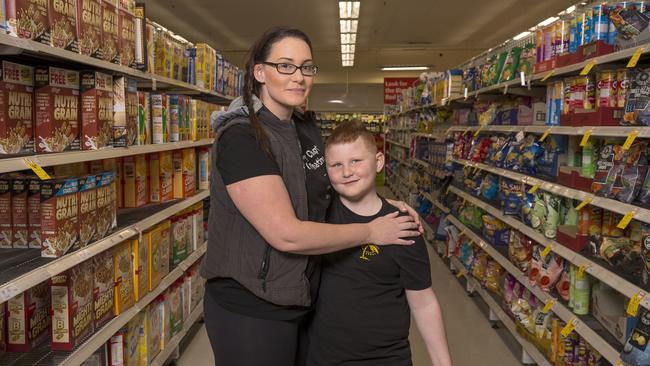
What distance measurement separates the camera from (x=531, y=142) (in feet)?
12.4

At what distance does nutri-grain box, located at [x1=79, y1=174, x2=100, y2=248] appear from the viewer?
2180mm

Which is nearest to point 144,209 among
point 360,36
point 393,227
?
point 393,227

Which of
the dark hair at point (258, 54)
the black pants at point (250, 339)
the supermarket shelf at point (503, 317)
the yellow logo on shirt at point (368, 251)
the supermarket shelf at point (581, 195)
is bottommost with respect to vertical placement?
the supermarket shelf at point (503, 317)

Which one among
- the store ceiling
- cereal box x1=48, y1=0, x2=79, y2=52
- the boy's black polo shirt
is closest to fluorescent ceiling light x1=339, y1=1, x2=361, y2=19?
the store ceiling

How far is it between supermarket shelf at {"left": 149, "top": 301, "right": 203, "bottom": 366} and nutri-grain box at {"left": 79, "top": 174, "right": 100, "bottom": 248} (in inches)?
43.6

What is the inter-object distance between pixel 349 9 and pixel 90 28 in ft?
23.2

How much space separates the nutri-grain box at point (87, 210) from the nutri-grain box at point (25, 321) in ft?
0.99

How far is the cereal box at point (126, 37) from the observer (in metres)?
2.54

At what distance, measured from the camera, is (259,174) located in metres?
1.49

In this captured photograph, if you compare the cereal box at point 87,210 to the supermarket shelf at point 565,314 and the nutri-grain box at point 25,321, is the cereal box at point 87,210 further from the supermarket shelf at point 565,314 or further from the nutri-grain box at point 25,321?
the supermarket shelf at point 565,314

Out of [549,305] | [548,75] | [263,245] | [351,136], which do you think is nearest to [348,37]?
[548,75]

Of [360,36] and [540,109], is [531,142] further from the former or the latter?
[360,36]

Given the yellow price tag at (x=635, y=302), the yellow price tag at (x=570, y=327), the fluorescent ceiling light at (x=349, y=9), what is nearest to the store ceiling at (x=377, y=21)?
the fluorescent ceiling light at (x=349, y=9)

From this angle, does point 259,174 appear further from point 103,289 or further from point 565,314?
point 565,314
